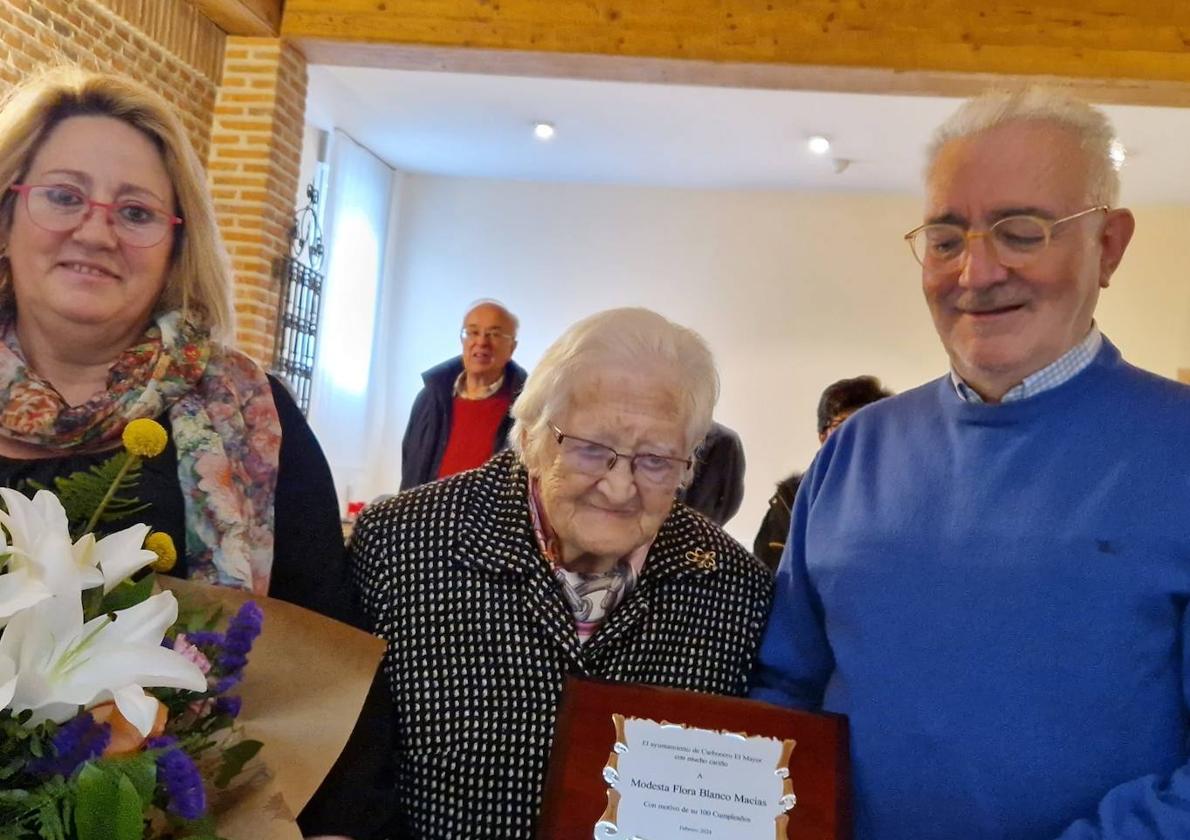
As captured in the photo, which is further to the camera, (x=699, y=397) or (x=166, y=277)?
(x=699, y=397)

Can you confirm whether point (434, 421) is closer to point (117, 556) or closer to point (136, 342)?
point (136, 342)

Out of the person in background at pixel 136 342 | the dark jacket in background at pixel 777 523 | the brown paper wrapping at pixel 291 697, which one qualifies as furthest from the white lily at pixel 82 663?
the dark jacket in background at pixel 777 523

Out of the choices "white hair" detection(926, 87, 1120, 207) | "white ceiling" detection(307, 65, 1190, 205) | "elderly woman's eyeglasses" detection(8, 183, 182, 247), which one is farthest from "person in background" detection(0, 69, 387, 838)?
"white ceiling" detection(307, 65, 1190, 205)

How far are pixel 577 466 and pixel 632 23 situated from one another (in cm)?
426

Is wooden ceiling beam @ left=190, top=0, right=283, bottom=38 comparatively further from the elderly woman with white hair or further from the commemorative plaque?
the commemorative plaque

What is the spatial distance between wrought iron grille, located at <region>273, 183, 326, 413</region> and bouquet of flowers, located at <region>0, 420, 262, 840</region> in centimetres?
521

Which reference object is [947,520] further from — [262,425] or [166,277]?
[166,277]

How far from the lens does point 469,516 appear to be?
5.01ft

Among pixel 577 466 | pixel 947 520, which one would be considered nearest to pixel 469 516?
pixel 577 466

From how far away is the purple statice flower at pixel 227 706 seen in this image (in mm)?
896

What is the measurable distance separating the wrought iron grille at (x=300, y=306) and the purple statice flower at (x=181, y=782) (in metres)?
5.26

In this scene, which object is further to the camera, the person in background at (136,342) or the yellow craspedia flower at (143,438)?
the person in background at (136,342)

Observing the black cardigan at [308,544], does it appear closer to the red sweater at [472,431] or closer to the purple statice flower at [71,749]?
the purple statice flower at [71,749]

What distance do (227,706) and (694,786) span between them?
1.73 feet
